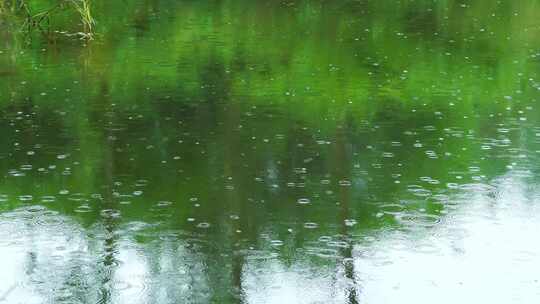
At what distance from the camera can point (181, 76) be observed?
69.3 ft

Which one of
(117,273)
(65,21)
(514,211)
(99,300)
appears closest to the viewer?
(99,300)

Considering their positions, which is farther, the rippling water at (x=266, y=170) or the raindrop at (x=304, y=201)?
the raindrop at (x=304, y=201)

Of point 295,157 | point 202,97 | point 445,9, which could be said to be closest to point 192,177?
point 295,157

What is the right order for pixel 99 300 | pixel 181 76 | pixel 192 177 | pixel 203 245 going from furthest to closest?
pixel 181 76
pixel 192 177
pixel 203 245
pixel 99 300

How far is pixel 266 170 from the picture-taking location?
46.8 feet

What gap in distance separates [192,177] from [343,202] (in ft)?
7.49

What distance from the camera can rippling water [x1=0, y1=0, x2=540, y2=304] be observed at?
10352mm

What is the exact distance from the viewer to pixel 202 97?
62.7ft

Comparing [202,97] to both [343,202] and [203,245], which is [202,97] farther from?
[203,245]

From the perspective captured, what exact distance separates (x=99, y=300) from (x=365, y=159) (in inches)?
249

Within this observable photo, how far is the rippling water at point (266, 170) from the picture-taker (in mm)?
10352

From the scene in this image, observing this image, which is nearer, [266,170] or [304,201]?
[304,201]

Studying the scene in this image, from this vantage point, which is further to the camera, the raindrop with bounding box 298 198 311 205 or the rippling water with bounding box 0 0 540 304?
the raindrop with bounding box 298 198 311 205

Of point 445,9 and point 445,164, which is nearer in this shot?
point 445,164
